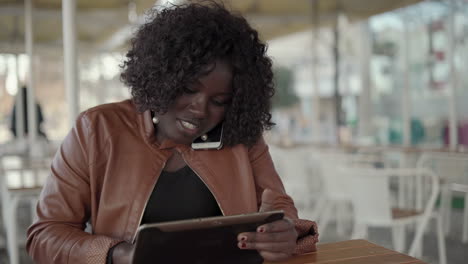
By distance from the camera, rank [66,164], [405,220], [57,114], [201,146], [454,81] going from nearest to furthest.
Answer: [66,164], [201,146], [405,220], [454,81], [57,114]

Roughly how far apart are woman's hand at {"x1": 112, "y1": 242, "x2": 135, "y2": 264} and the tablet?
0.18 metres

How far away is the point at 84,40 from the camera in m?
9.06

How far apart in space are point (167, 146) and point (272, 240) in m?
0.42

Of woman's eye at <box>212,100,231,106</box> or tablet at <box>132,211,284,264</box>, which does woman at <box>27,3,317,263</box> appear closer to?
woman's eye at <box>212,100,231,106</box>

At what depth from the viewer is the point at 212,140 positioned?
138 centimetres

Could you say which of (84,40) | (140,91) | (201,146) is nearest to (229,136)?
(201,146)

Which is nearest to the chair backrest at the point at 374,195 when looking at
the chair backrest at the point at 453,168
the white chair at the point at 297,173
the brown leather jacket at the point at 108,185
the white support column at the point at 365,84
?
the chair backrest at the point at 453,168

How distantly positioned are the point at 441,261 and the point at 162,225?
3.17 m

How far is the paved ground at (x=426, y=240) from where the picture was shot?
3785 mm

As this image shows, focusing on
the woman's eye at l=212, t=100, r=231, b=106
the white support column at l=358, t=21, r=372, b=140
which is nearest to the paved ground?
the white support column at l=358, t=21, r=372, b=140

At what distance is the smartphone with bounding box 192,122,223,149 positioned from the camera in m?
1.35

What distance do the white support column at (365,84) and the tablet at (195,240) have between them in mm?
7250

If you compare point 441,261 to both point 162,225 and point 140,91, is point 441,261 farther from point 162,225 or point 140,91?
point 162,225

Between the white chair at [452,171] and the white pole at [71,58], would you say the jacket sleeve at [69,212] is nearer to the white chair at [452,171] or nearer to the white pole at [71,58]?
the white pole at [71,58]
